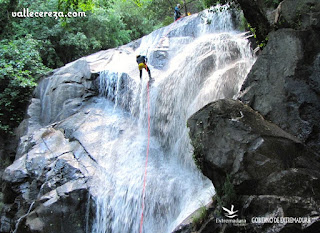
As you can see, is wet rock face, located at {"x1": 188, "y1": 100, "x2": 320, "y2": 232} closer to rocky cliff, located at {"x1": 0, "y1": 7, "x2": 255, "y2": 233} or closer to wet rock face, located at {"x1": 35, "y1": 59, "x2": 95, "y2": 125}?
rocky cliff, located at {"x1": 0, "y1": 7, "x2": 255, "y2": 233}

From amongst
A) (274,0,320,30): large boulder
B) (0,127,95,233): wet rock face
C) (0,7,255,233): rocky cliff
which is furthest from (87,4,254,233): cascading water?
(274,0,320,30): large boulder

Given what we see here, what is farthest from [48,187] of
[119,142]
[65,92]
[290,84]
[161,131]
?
[290,84]

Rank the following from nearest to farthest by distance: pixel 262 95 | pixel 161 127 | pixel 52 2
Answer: pixel 262 95
pixel 161 127
pixel 52 2

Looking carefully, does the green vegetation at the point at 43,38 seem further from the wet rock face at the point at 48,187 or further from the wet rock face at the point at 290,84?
the wet rock face at the point at 290,84

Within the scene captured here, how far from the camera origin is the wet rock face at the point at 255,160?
378 cm

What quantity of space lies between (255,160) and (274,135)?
21.6 inches

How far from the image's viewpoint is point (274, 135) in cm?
439

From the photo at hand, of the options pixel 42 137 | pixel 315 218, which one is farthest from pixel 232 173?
pixel 42 137

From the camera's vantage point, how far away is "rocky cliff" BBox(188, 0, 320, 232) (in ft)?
12.5

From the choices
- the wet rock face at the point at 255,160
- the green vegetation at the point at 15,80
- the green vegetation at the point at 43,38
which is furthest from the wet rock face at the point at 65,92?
the wet rock face at the point at 255,160

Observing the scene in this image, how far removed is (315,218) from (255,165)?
976mm

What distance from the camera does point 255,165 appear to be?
4137 millimetres

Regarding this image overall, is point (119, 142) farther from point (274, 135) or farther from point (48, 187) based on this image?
point (274, 135)

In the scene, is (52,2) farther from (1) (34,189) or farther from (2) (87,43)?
(1) (34,189)
